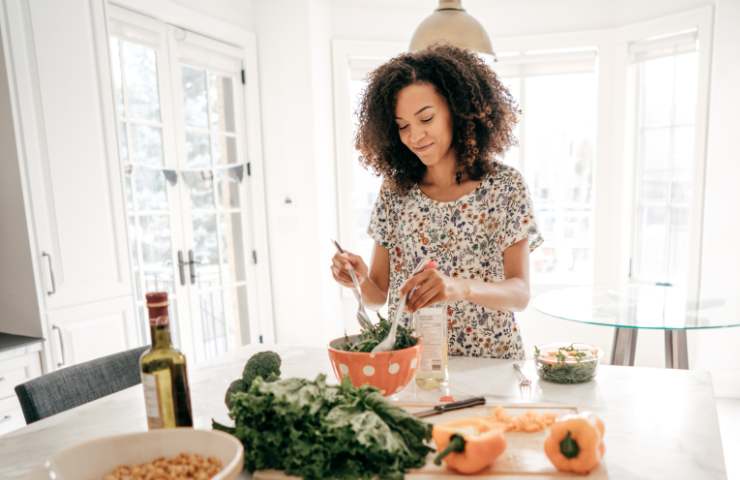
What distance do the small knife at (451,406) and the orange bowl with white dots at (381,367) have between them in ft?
0.24

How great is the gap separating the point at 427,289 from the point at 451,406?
0.22 metres

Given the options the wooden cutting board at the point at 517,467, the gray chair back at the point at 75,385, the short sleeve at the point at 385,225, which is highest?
the short sleeve at the point at 385,225

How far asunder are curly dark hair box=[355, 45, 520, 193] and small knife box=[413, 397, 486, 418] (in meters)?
0.61

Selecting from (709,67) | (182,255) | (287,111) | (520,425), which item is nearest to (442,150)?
(520,425)

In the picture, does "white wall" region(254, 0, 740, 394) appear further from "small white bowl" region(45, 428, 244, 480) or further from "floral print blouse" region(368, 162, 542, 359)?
"small white bowl" region(45, 428, 244, 480)

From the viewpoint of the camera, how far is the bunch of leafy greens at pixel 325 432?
0.71m

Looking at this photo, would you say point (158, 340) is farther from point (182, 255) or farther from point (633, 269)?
point (633, 269)

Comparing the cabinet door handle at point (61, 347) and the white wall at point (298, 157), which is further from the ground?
the white wall at point (298, 157)

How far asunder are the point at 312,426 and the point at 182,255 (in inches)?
99.6

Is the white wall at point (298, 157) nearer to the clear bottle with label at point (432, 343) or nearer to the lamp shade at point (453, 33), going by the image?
the lamp shade at point (453, 33)

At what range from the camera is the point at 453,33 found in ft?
5.64

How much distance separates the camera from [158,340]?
78 cm

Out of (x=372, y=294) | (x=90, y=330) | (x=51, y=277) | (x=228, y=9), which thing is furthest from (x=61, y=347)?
(x=228, y=9)

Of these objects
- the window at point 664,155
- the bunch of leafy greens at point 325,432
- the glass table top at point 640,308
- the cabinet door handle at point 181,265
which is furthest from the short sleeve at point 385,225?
the window at point 664,155
